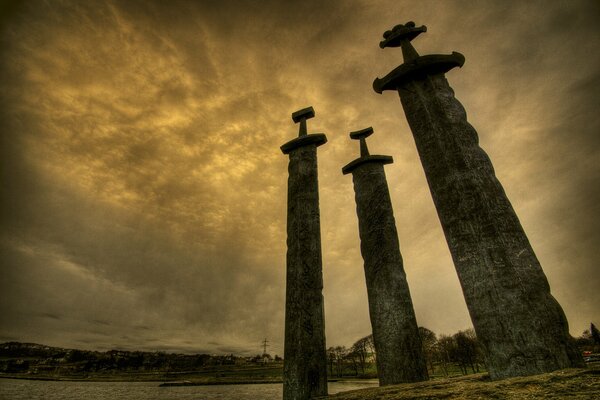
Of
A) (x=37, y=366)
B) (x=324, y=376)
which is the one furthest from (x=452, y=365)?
(x=37, y=366)

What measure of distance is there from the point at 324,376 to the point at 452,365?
259 ft

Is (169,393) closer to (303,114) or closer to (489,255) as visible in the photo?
(303,114)

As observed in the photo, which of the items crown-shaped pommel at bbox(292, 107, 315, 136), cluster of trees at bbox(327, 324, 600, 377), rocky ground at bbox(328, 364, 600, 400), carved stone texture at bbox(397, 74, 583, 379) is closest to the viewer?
rocky ground at bbox(328, 364, 600, 400)

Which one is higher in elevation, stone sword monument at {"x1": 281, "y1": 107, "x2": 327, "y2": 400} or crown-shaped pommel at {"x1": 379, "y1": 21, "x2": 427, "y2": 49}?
crown-shaped pommel at {"x1": 379, "y1": 21, "x2": 427, "y2": 49}

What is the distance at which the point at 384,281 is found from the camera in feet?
14.8

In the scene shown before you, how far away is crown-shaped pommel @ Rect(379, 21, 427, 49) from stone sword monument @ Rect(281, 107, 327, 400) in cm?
174

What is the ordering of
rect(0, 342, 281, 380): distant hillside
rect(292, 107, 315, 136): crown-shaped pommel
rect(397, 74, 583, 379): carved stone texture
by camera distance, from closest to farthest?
rect(397, 74, 583, 379): carved stone texture → rect(292, 107, 315, 136): crown-shaped pommel → rect(0, 342, 281, 380): distant hillside

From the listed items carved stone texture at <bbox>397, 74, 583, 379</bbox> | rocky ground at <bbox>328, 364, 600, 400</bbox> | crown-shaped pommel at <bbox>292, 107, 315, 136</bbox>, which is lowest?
rocky ground at <bbox>328, 364, 600, 400</bbox>

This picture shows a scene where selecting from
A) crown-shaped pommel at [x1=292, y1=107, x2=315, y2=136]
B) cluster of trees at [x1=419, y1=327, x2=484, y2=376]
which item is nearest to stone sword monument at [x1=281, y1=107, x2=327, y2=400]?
crown-shaped pommel at [x1=292, y1=107, x2=315, y2=136]

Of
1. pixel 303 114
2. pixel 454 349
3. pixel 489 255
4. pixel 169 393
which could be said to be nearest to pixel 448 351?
pixel 454 349

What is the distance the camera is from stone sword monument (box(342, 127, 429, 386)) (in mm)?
4004

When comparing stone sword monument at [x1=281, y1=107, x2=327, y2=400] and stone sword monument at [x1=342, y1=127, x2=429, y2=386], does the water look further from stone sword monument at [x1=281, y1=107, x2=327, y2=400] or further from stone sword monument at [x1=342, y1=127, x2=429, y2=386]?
stone sword monument at [x1=281, y1=107, x2=327, y2=400]

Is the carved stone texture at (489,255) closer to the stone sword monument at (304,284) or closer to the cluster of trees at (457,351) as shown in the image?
the stone sword monument at (304,284)

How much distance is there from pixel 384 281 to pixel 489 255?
233 cm
